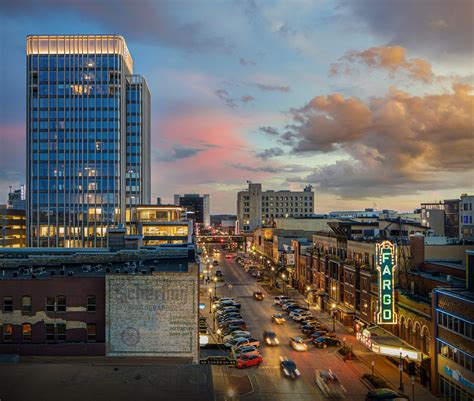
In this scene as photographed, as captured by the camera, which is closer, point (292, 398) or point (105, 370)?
point (105, 370)

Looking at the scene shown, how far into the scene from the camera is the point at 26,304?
4006cm

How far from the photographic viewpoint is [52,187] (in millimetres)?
132750

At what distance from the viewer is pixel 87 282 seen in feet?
131

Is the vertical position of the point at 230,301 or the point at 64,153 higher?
the point at 64,153

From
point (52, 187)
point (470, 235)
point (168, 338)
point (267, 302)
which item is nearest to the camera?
point (168, 338)

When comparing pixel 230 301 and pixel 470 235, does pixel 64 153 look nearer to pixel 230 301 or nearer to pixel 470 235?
pixel 230 301

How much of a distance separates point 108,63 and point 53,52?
643 inches

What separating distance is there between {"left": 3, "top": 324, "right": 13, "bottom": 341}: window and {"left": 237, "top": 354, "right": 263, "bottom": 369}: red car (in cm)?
2360

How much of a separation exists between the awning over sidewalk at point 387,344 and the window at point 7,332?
36768 millimetres

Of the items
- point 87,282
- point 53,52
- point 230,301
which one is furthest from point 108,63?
point 87,282

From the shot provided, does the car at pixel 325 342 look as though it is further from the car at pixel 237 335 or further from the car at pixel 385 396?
the car at pixel 385 396

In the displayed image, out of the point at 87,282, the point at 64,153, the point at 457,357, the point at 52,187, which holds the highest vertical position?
the point at 64,153

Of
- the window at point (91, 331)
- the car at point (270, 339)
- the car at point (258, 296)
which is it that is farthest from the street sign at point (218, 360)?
the car at point (258, 296)

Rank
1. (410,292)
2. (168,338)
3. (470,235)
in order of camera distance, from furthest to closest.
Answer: (470,235) → (410,292) → (168,338)
